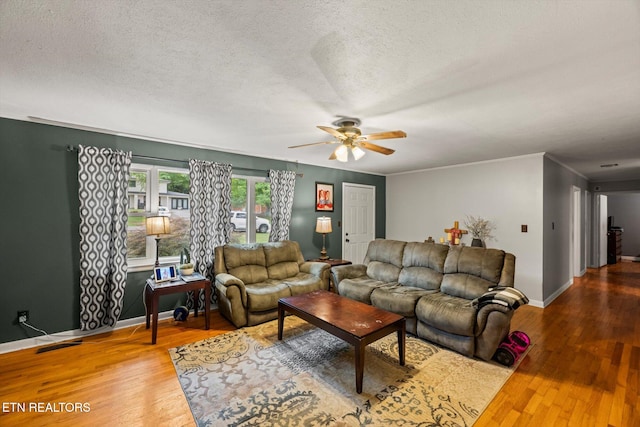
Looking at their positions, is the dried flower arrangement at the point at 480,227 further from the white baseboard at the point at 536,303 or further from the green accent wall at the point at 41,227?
the green accent wall at the point at 41,227

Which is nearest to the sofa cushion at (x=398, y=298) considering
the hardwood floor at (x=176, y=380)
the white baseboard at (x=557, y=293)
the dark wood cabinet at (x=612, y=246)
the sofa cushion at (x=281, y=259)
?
the hardwood floor at (x=176, y=380)

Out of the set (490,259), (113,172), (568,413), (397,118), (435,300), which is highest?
(397,118)

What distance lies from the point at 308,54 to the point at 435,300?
2.72 meters

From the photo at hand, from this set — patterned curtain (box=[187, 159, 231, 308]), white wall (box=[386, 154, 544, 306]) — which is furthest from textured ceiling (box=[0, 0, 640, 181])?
white wall (box=[386, 154, 544, 306])

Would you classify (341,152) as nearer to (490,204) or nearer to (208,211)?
(208,211)

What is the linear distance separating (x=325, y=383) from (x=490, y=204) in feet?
13.8

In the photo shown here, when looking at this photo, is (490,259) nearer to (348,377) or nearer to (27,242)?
(348,377)

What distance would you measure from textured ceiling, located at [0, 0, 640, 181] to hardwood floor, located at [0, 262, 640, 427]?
2.38 metres

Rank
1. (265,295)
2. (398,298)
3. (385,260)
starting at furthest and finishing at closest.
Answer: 1. (385,260)
2. (265,295)
3. (398,298)

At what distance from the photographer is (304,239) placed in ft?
17.3

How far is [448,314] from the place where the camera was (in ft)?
9.27

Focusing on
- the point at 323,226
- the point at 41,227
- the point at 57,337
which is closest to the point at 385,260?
the point at 323,226

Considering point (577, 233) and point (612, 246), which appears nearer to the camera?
point (577, 233)

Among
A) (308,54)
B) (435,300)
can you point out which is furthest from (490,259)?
(308,54)
